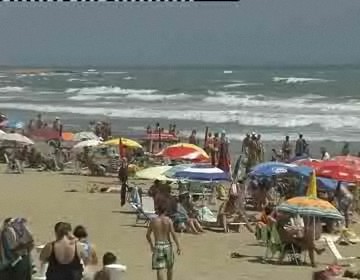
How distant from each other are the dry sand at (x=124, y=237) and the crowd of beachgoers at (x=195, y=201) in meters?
0.32

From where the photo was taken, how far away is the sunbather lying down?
14.5 meters

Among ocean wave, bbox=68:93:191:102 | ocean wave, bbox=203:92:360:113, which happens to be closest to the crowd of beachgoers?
ocean wave, bbox=203:92:360:113

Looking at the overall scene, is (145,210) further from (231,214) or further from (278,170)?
(278,170)

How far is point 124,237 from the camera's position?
13.6 metres

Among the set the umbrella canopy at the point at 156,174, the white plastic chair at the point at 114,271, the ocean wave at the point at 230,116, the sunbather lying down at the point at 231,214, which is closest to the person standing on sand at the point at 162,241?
the white plastic chair at the point at 114,271

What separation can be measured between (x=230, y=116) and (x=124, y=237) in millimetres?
28727

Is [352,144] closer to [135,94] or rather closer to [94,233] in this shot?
[94,233]

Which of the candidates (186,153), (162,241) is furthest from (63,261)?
(186,153)

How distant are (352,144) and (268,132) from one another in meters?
5.03

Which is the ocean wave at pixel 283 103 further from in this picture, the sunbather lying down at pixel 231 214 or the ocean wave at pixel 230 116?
the sunbather lying down at pixel 231 214

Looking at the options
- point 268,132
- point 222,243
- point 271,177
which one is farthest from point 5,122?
point 222,243

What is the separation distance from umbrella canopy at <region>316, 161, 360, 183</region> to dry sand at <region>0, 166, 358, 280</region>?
1.80 metres

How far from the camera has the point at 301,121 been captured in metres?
38.9

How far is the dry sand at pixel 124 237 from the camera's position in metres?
11.4
